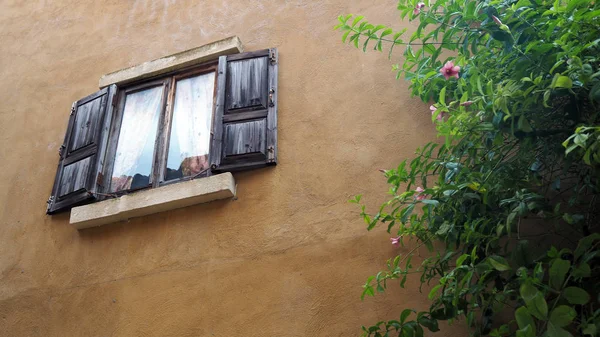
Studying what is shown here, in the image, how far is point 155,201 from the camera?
456 centimetres

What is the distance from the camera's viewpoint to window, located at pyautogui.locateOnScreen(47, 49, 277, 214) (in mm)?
4668

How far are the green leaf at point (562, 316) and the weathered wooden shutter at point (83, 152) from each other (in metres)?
3.66

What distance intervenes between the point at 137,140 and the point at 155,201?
2.89ft

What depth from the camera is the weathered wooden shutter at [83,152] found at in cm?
501

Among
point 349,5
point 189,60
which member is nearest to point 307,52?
point 349,5

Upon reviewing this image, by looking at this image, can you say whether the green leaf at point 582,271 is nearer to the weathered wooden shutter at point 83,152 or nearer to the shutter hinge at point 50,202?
the weathered wooden shutter at point 83,152

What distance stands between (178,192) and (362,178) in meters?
1.34

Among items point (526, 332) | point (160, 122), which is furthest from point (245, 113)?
point (526, 332)

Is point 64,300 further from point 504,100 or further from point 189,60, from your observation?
point 504,100

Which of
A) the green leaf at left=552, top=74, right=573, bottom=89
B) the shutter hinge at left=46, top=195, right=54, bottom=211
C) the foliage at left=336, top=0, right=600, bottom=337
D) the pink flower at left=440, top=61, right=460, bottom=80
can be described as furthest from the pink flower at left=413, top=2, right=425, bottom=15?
the shutter hinge at left=46, top=195, right=54, bottom=211

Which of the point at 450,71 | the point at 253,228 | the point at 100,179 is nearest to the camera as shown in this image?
the point at 450,71

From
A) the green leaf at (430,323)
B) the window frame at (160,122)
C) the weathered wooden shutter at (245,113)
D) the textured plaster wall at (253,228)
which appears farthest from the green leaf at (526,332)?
the window frame at (160,122)

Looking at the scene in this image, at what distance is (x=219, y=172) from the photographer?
4570 mm

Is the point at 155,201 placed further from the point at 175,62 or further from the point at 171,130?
the point at 175,62
